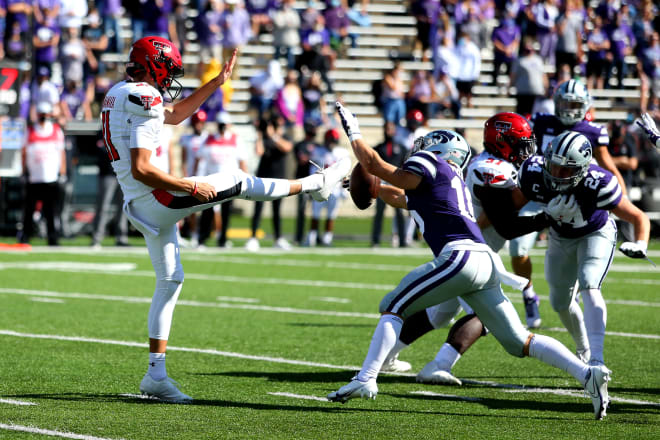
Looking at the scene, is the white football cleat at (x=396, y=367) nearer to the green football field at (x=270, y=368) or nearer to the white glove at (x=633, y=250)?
the green football field at (x=270, y=368)

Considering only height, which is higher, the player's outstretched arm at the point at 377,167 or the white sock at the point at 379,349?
the player's outstretched arm at the point at 377,167

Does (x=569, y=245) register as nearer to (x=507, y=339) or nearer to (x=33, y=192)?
(x=507, y=339)

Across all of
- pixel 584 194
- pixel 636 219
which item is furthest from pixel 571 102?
pixel 636 219

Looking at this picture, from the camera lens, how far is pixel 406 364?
7.05m

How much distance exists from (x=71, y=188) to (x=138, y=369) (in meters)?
12.3

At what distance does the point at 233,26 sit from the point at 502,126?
1663 centimetres

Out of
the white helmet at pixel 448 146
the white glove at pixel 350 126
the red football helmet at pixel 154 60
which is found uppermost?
the red football helmet at pixel 154 60

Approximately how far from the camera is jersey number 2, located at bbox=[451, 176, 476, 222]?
18.5ft

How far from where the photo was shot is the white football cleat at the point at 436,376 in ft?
21.3

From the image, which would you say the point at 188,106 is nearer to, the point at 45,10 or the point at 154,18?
the point at 154,18

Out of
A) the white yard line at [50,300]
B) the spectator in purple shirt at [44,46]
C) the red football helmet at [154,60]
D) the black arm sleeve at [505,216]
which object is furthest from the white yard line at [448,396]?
the spectator in purple shirt at [44,46]

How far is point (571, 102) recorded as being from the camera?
819cm

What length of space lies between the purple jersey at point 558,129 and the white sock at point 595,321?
233cm

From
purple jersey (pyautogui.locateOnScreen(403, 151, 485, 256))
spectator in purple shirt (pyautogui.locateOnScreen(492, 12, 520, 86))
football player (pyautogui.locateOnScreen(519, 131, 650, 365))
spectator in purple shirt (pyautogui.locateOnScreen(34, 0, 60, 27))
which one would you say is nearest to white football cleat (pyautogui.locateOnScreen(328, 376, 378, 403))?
purple jersey (pyautogui.locateOnScreen(403, 151, 485, 256))
